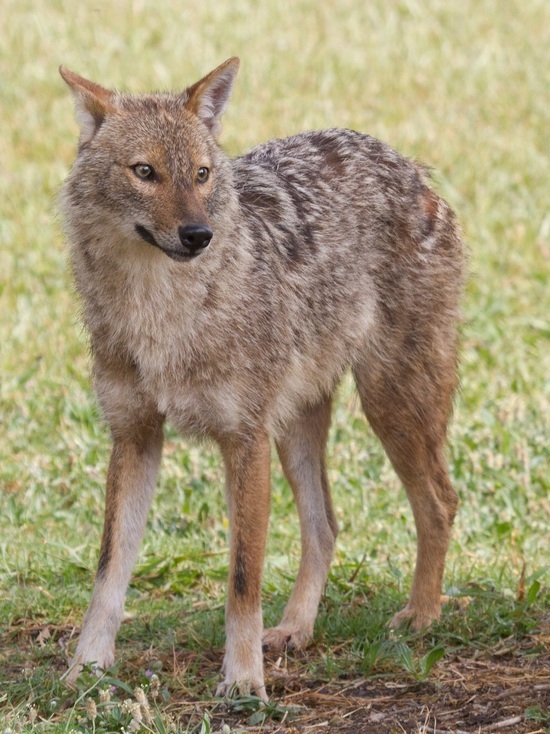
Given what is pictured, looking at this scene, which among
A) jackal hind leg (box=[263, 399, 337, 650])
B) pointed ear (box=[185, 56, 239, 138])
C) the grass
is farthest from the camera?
jackal hind leg (box=[263, 399, 337, 650])

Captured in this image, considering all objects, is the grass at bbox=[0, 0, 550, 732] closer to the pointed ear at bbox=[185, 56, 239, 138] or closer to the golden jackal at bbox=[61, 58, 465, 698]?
the golden jackal at bbox=[61, 58, 465, 698]

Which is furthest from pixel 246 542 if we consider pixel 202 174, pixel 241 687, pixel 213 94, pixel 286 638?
pixel 213 94

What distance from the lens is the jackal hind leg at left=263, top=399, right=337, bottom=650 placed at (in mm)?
6008

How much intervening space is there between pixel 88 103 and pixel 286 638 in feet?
8.78

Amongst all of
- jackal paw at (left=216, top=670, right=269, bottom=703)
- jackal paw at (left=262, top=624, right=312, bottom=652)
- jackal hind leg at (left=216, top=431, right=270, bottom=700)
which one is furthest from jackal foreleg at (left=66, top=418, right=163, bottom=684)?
jackal paw at (left=262, top=624, right=312, bottom=652)

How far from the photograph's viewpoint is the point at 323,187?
597 cm

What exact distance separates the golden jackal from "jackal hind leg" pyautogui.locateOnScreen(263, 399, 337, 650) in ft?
0.03

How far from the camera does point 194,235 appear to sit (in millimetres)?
4641

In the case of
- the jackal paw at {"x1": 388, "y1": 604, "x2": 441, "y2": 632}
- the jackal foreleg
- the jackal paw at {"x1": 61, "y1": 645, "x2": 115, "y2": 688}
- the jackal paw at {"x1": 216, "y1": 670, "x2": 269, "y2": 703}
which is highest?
the jackal foreleg

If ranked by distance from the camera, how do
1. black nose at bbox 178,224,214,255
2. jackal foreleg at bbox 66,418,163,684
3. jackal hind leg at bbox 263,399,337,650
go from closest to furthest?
black nose at bbox 178,224,214,255 < jackal foreleg at bbox 66,418,163,684 < jackal hind leg at bbox 263,399,337,650

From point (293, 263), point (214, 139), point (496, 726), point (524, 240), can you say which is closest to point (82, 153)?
point (214, 139)

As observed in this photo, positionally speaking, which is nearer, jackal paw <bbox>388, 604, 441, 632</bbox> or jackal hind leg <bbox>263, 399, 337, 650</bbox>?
jackal paw <bbox>388, 604, 441, 632</bbox>

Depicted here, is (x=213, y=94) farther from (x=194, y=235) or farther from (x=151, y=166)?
(x=194, y=235)

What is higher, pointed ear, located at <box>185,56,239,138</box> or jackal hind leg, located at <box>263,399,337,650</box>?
pointed ear, located at <box>185,56,239,138</box>
